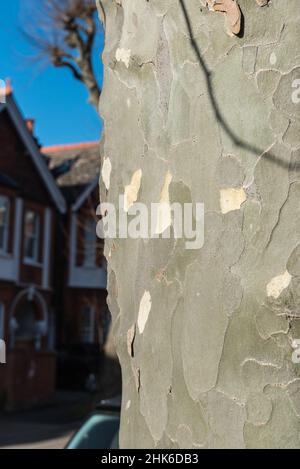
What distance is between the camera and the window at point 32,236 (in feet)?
75.0

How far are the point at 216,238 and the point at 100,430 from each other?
372cm

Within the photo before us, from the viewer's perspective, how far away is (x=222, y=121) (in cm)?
154

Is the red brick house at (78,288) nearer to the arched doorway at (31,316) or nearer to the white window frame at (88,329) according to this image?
the white window frame at (88,329)

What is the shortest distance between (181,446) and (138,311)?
1.13 feet

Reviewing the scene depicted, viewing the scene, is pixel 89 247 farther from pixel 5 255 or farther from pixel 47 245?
pixel 5 255

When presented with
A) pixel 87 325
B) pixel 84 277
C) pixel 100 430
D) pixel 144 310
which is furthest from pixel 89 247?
pixel 144 310

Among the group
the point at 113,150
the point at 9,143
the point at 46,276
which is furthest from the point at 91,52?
the point at 113,150

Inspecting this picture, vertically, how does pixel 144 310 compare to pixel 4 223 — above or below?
below

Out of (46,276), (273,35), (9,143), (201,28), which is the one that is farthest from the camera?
(46,276)

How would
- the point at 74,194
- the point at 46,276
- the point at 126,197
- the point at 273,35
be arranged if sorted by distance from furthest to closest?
the point at 74,194, the point at 46,276, the point at 126,197, the point at 273,35

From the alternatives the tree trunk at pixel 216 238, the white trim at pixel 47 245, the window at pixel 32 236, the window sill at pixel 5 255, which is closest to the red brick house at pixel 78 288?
the white trim at pixel 47 245
